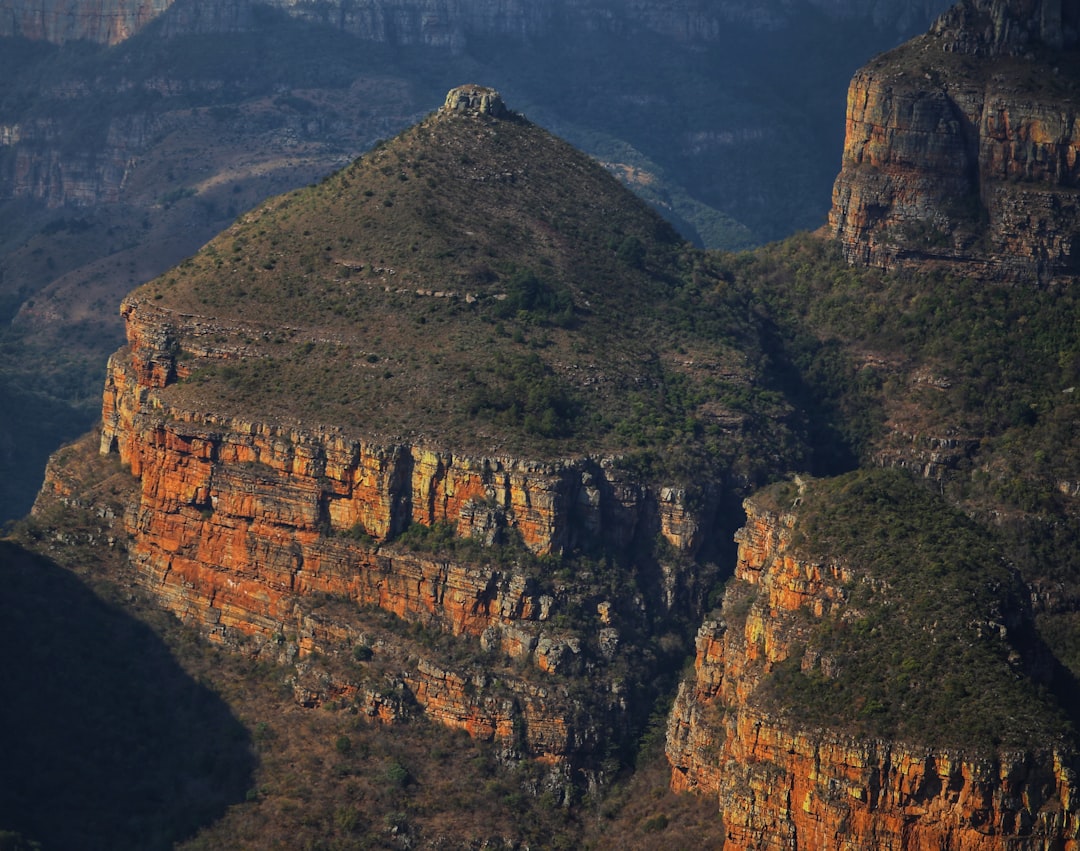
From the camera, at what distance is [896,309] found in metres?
123

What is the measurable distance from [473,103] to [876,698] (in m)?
48.2

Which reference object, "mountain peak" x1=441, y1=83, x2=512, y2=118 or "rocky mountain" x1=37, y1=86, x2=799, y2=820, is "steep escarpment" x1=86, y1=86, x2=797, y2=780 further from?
"mountain peak" x1=441, y1=83, x2=512, y2=118

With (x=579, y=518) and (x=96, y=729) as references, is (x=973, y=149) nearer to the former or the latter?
(x=579, y=518)

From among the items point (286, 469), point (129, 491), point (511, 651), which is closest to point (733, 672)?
point (511, 651)

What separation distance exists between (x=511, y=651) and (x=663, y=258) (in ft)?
93.8

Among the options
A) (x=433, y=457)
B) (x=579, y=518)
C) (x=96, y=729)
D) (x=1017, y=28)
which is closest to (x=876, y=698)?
(x=579, y=518)

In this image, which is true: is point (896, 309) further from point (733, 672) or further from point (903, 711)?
point (903, 711)

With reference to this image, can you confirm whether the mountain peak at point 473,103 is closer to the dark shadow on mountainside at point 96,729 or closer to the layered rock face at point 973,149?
the layered rock face at point 973,149

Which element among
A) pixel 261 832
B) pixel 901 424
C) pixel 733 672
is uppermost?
pixel 901 424

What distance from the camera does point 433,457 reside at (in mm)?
99188

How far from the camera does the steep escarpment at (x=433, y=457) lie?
96.8m

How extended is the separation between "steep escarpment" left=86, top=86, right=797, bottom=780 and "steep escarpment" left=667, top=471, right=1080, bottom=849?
21.6 feet

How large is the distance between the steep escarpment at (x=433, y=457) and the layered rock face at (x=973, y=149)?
13.6 meters

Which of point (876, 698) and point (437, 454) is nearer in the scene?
point (876, 698)
